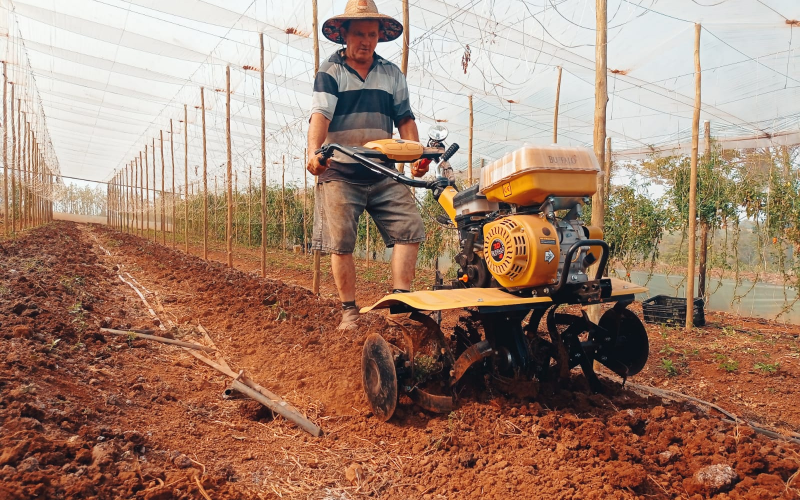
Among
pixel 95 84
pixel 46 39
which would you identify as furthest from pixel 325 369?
pixel 95 84

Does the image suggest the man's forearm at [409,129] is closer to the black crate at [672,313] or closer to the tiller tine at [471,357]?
the tiller tine at [471,357]

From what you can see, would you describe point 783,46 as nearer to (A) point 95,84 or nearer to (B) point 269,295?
(B) point 269,295

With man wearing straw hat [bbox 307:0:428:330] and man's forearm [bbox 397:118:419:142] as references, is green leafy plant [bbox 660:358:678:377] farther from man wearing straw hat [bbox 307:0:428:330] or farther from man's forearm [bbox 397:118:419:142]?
man's forearm [bbox 397:118:419:142]

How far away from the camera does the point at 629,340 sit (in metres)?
2.74

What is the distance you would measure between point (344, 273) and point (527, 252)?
1713mm

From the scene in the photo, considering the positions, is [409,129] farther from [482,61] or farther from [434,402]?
[482,61]

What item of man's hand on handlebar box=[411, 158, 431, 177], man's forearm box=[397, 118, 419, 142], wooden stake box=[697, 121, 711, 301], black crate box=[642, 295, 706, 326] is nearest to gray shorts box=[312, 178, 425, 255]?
man's hand on handlebar box=[411, 158, 431, 177]

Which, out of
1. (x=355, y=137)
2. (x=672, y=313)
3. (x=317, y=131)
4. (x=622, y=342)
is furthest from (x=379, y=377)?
(x=672, y=313)

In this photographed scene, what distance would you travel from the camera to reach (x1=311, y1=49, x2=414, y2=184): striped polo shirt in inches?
145

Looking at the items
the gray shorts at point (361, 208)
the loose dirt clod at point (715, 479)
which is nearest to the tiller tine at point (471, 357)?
the loose dirt clod at point (715, 479)

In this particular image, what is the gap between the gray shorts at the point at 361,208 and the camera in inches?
147

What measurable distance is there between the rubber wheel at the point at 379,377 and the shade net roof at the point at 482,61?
14.7 feet

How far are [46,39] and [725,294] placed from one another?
18.3m

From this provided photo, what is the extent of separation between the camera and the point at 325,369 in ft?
11.7
